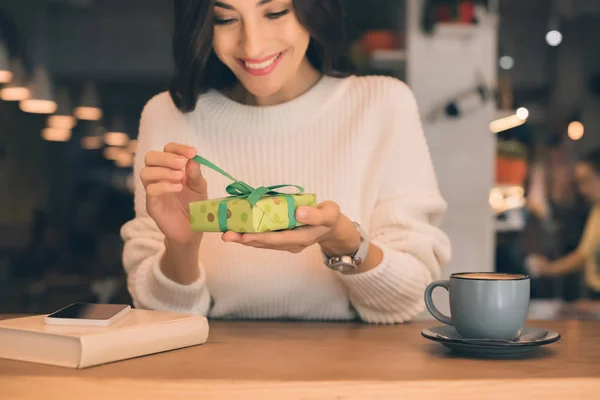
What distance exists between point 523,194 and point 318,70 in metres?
2.37

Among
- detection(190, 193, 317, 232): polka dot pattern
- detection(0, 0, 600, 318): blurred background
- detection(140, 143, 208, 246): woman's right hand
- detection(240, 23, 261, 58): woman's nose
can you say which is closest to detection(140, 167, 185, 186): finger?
detection(140, 143, 208, 246): woman's right hand

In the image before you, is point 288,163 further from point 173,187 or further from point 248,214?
point 248,214

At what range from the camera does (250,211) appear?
2.88ft

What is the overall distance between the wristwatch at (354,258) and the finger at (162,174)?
0.86 feet

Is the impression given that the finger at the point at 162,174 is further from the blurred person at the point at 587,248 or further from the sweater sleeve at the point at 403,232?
the blurred person at the point at 587,248

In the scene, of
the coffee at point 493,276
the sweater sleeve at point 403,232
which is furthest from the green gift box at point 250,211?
the sweater sleeve at point 403,232

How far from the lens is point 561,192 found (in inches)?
147

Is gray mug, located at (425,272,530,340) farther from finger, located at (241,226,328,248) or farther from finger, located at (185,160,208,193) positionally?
finger, located at (185,160,208,193)

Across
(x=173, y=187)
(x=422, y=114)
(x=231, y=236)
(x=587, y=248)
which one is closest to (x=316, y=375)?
(x=231, y=236)

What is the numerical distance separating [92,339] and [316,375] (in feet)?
0.79

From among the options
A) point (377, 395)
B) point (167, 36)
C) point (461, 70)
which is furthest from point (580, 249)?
point (377, 395)

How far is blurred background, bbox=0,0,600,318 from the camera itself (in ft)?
10.5

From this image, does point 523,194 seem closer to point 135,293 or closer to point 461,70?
point 461,70

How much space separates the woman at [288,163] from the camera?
128 cm
